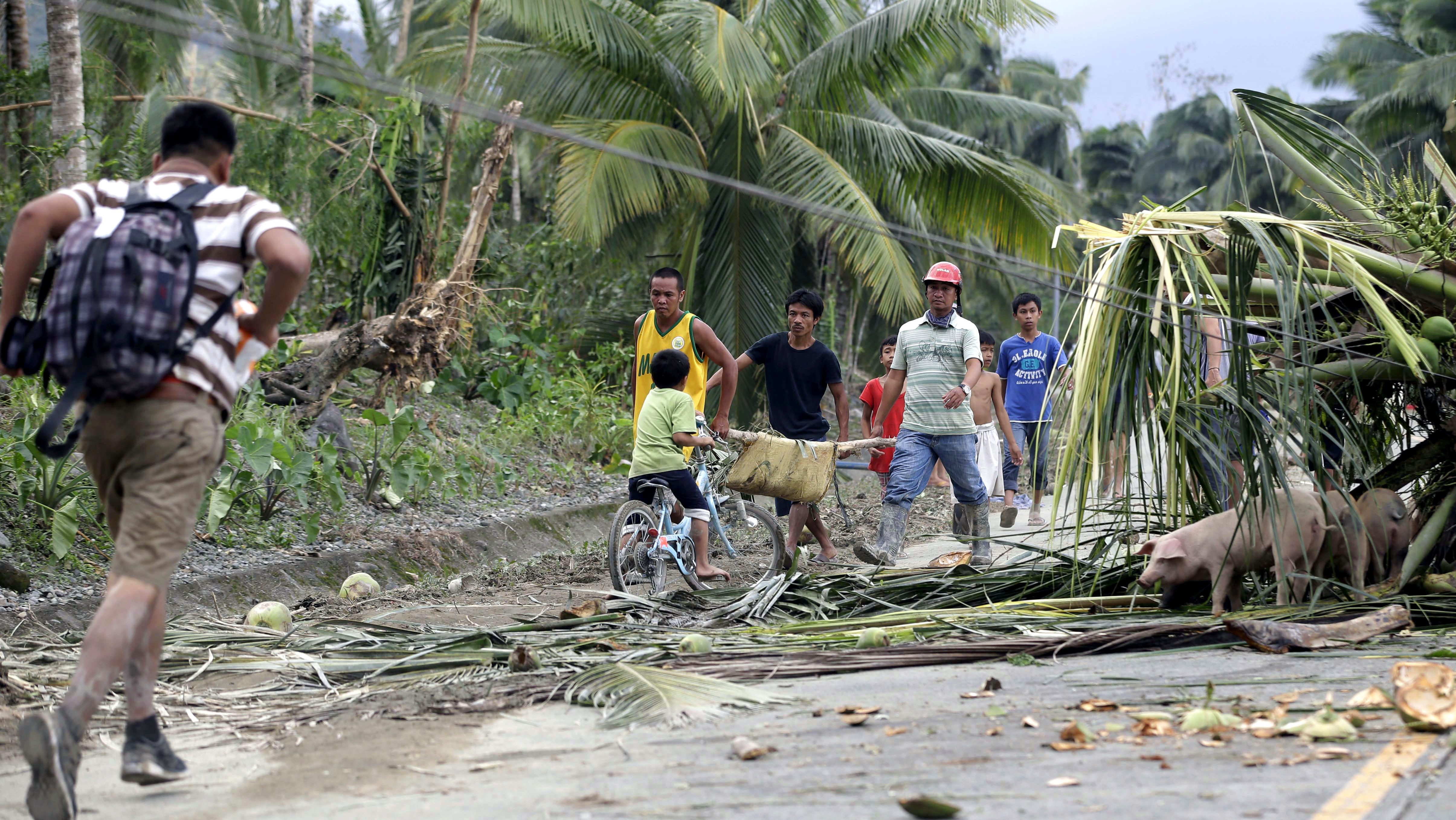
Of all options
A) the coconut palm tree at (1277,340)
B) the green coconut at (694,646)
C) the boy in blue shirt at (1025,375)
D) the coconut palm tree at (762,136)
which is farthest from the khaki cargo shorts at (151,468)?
the coconut palm tree at (762,136)

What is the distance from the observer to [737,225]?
53.2ft

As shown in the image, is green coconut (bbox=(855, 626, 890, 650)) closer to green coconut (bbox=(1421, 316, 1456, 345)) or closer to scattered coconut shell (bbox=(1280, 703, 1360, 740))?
scattered coconut shell (bbox=(1280, 703, 1360, 740))

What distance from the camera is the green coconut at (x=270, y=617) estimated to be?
5.89 m

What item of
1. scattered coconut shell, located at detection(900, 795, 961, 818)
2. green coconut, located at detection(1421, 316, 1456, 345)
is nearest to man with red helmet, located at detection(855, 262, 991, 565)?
green coconut, located at detection(1421, 316, 1456, 345)

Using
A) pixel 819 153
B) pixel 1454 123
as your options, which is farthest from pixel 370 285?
pixel 1454 123

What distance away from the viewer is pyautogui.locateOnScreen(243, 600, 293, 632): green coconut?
5891 millimetres

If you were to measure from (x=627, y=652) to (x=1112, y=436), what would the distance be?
2.26 metres

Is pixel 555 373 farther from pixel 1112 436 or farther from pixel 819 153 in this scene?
pixel 1112 436

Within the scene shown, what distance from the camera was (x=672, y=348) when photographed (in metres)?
7.80

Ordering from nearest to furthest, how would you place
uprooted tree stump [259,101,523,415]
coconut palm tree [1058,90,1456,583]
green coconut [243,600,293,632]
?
coconut palm tree [1058,90,1456,583], green coconut [243,600,293,632], uprooted tree stump [259,101,523,415]

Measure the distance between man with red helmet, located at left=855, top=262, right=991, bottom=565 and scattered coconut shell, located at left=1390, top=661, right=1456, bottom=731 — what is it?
417 cm


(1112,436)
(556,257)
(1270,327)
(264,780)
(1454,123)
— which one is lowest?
(264,780)

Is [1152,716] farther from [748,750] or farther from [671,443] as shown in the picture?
[671,443]

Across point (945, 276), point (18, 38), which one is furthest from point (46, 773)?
point (18, 38)
